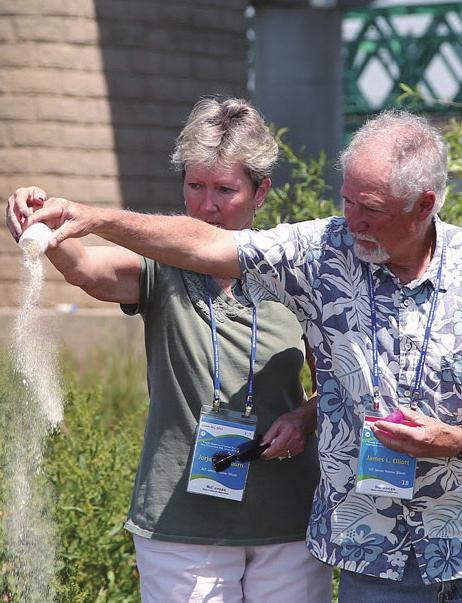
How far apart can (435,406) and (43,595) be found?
60.1 inches

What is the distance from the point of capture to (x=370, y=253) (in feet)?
9.43

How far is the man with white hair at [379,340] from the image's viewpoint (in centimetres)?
282

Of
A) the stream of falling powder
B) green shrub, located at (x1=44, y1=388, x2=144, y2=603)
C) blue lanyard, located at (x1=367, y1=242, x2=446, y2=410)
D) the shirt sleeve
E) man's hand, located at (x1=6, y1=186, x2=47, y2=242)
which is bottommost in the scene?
green shrub, located at (x1=44, y1=388, x2=144, y2=603)

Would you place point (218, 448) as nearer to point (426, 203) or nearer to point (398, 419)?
point (398, 419)

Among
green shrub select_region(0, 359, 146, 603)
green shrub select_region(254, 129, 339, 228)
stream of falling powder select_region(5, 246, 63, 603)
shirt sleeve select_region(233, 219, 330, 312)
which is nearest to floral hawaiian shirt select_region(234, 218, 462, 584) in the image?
shirt sleeve select_region(233, 219, 330, 312)

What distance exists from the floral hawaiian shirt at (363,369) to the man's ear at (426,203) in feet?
0.30

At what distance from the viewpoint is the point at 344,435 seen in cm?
Answer: 291

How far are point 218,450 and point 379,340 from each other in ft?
1.61

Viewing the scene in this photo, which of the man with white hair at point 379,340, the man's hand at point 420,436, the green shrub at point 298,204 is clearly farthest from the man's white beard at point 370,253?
the green shrub at point 298,204

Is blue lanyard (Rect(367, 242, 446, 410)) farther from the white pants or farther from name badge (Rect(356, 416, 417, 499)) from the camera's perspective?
the white pants

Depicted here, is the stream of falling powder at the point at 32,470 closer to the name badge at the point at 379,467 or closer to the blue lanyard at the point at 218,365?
the blue lanyard at the point at 218,365

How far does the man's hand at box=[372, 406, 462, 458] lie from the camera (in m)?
2.76

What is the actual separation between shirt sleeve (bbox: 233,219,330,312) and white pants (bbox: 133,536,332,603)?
24.9 inches

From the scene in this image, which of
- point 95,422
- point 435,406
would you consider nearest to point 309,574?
point 435,406
